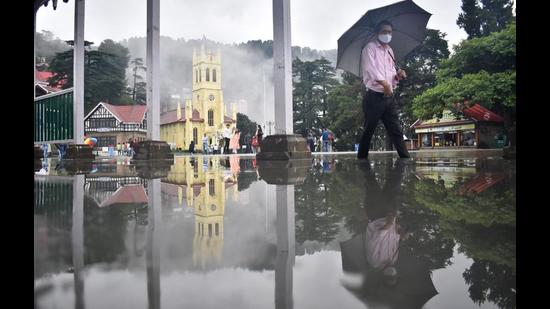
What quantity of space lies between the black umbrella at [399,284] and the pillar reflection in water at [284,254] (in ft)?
0.45

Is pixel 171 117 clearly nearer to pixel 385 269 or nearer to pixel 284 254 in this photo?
pixel 284 254

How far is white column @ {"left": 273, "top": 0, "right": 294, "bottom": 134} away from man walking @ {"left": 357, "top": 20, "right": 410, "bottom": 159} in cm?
118

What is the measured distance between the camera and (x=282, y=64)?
5.95 metres

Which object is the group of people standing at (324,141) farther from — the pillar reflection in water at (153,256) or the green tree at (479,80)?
the pillar reflection in water at (153,256)

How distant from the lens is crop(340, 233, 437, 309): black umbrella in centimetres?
71

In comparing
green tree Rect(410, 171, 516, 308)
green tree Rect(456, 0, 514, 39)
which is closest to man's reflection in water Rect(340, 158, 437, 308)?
green tree Rect(410, 171, 516, 308)

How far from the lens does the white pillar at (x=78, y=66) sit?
7152 mm

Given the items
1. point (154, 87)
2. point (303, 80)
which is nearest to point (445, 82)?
point (154, 87)

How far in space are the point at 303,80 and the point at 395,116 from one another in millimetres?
45105

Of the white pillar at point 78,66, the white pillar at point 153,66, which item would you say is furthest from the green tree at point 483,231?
the white pillar at point 78,66

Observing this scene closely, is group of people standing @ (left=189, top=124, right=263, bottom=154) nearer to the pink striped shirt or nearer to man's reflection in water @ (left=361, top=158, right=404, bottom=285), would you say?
the pink striped shirt

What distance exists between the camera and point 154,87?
7.27 m

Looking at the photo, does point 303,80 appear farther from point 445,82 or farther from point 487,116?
point 445,82

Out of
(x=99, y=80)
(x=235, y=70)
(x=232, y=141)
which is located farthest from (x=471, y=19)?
(x=235, y=70)
